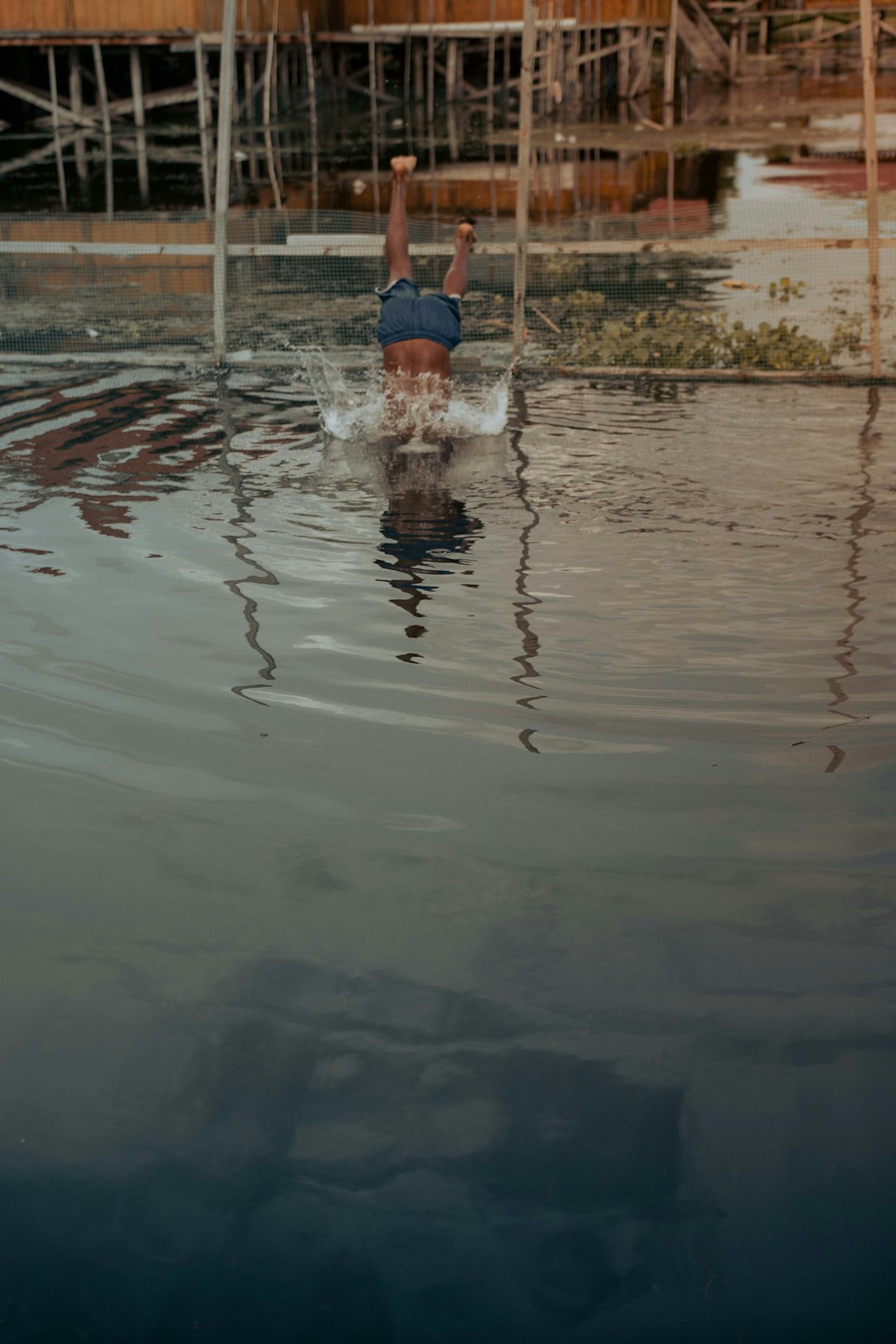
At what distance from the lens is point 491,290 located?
1348 centimetres

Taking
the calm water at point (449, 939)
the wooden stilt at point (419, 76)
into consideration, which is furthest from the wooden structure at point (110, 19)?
the calm water at point (449, 939)

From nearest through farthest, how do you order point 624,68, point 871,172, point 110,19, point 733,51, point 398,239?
point 398,239 → point 871,172 → point 110,19 → point 624,68 → point 733,51

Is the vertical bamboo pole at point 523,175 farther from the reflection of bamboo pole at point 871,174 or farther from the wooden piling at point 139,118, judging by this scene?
the wooden piling at point 139,118

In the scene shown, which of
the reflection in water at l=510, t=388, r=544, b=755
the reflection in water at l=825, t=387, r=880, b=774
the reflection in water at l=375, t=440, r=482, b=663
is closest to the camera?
the reflection in water at l=825, t=387, r=880, b=774

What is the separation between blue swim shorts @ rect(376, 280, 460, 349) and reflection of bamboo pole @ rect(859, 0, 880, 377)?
309 centimetres

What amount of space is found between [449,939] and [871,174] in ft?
26.3

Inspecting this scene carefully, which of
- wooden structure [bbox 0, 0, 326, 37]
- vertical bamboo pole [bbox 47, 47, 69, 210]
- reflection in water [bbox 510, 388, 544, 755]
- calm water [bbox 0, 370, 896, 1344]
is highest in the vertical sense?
wooden structure [bbox 0, 0, 326, 37]

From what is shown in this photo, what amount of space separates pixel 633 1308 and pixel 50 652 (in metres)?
3.45

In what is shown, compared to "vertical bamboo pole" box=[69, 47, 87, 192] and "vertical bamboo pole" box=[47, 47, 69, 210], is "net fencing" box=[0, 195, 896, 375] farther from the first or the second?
"vertical bamboo pole" box=[69, 47, 87, 192]

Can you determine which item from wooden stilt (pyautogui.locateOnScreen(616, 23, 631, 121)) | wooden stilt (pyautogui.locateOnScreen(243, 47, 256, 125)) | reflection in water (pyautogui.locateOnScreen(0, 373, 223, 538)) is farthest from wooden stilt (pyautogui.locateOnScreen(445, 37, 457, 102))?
reflection in water (pyautogui.locateOnScreen(0, 373, 223, 538))

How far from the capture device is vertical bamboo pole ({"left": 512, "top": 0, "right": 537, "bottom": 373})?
9414 mm

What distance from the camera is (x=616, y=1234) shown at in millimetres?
2426

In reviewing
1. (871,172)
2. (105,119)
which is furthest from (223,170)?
(105,119)

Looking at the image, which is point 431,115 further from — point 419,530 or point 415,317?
point 419,530
